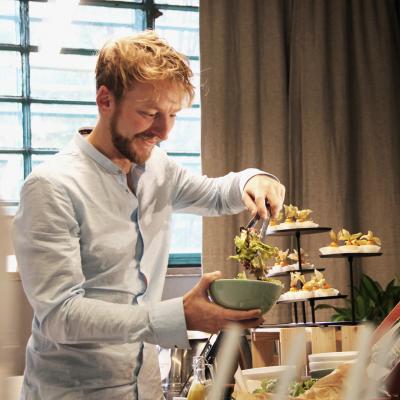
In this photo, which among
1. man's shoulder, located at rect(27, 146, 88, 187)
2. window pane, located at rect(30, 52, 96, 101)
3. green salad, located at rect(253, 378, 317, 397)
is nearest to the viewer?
green salad, located at rect(253, 378, 317, 397)

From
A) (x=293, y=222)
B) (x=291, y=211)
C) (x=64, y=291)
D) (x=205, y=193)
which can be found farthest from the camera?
(x=293, y=222)

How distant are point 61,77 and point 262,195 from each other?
393 cm

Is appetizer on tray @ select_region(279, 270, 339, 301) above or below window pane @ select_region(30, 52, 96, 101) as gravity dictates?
below

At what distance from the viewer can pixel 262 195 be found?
1721 millimetres

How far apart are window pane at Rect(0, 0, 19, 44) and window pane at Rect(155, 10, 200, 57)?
1042 millimetres

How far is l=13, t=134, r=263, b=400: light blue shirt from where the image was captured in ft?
4.53

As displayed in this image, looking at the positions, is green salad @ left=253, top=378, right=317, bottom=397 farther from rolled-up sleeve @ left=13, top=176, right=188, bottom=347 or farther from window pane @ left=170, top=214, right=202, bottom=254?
window pane @ left=170, top=214, right=202, bottom=254

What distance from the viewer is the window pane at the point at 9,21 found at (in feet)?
17.5

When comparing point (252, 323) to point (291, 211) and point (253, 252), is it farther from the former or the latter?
point (291, 211)

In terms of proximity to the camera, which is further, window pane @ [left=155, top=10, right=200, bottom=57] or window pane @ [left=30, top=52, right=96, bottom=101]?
window pane @ [left=155, top=10, right=200, bottom=57]

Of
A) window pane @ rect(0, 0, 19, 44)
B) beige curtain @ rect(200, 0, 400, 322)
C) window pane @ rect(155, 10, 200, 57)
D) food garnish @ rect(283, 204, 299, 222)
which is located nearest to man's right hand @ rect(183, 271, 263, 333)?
food garnish @ rect(283, 204, 299, 222)

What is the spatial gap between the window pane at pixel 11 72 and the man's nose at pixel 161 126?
12.5 feet

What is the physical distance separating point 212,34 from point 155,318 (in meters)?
4.33

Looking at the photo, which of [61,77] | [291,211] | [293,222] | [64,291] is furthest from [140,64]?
[61,77]
